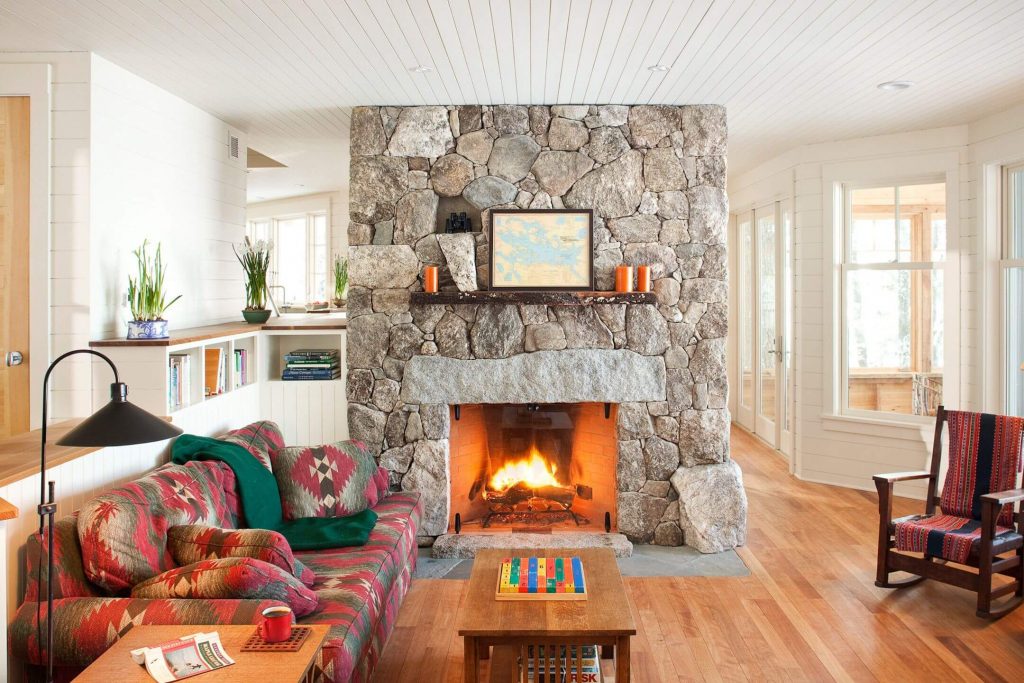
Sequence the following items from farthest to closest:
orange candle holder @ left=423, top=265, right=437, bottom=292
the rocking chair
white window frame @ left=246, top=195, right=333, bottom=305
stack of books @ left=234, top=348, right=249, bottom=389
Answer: white window frame @ left=246, top=195, right=333, bottom=305, stack of books @ left=234, top=348, right=249, bottom=389, orange candle holder @ left=423, top=265, right=437, bottom=292, the rocking chair

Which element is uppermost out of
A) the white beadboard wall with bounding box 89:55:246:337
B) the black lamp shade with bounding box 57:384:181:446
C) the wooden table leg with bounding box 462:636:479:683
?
the white beadboard wall with bounding box 89:55:246:337

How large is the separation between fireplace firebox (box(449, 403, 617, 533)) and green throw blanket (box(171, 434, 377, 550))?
121cm

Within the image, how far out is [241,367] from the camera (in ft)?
16.6

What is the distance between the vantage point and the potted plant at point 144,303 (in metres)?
3.96

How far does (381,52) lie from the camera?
3809 mm

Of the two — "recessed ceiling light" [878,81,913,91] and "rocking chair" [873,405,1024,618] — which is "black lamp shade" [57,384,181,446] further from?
"recessed ceiling light" [878,81,913,91]

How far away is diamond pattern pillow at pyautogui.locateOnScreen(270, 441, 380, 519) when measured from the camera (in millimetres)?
3992

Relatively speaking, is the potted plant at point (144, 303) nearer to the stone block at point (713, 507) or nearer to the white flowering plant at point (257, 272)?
the white flowering plant at point (257, 272)

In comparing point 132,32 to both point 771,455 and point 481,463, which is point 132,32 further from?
point 771,455

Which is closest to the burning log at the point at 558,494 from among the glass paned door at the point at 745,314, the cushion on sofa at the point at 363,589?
the cushion on sofa at the point at 363,589

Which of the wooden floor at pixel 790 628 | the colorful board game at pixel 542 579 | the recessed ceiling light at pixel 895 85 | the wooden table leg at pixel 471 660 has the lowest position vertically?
the wooden floor at pixel 790 628

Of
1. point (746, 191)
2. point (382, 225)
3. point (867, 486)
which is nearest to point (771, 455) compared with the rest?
point (867, 486)

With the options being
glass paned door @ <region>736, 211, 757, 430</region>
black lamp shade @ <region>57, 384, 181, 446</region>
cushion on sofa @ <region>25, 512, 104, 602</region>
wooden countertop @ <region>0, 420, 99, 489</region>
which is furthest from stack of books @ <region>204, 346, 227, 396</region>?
glass paned door @ <region>736, 211, 757, 430</region>

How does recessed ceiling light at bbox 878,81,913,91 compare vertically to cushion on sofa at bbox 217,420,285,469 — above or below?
above
